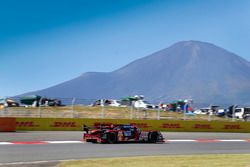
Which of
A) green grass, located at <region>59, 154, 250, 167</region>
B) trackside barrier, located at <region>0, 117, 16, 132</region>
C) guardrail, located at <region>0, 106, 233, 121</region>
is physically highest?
guardrail, located at <region>0, 106, 233, 121</region>

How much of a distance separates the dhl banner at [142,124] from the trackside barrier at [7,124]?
173cm

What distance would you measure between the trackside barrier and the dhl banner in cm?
173

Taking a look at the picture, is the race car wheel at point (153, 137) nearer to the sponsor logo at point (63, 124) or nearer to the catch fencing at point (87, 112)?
the sponsor logo at point (63, 124)

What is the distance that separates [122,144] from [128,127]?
846 millimetres

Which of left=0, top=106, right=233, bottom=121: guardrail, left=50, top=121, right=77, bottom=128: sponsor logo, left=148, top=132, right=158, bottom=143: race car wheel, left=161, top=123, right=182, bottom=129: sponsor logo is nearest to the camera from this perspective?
left=148, top=132, right=158, bottom=143: race car wheel

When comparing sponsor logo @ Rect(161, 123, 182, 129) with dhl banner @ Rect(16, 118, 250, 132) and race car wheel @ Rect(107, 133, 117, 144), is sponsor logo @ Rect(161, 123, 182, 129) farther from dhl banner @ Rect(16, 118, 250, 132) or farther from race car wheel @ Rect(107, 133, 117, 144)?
race car wheel @ Rect(107, 133, 117, 144)

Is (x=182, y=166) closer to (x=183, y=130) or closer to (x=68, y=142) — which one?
(x=68, y=142)

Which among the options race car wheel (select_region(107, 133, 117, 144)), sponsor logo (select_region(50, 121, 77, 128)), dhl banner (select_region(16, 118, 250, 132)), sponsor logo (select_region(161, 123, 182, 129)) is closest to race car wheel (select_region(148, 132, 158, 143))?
race car wheel (select_region(107, 133, 117, 144))

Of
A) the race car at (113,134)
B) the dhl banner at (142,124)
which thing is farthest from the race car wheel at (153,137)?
the dhl banner at (142,124)

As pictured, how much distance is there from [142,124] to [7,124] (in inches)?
337

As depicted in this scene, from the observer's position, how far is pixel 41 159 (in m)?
13.8

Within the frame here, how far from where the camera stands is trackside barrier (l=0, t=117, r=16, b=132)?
82.3 ft

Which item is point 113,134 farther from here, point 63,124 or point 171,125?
point 171,125

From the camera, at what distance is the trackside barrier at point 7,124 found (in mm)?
25078
